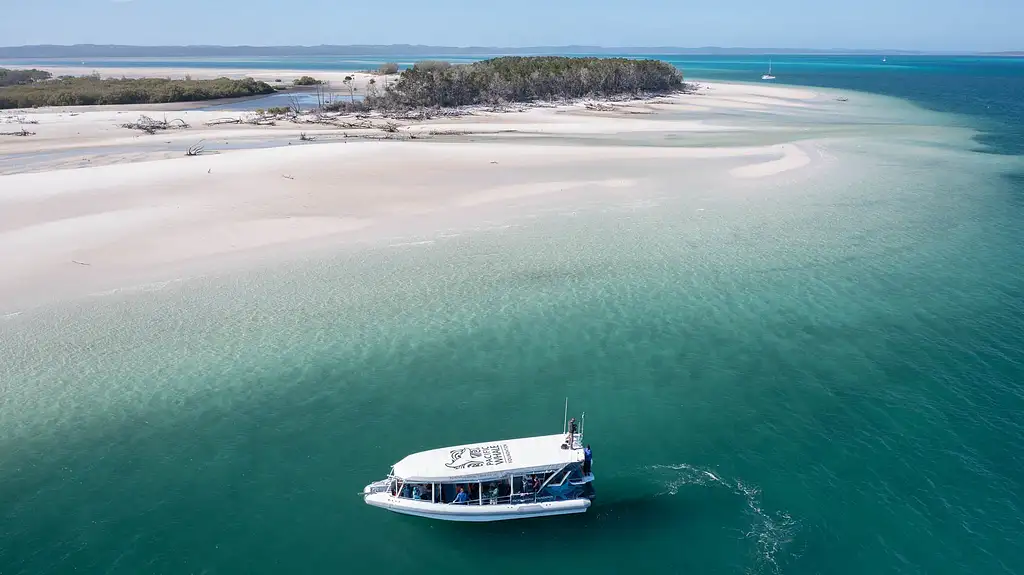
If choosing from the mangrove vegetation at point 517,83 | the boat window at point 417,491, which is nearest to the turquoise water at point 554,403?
the boat window at point 417,491

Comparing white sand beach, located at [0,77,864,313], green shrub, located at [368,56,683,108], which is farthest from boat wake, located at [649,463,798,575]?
green shrub, located at [368,56,683,108]

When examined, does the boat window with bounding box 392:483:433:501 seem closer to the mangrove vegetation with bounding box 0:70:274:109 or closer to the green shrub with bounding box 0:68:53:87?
the mangrove vegetation with bounding box 0:70:274:109

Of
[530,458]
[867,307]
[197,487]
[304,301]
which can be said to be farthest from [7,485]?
[867,307]

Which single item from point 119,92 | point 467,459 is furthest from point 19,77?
point 467,459

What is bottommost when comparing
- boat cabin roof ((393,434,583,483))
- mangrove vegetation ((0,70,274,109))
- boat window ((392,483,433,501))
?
boat window ((392,483,433,501))

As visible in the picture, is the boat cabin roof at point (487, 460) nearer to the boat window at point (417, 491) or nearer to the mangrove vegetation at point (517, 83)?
the boat window at point (417, 491)
